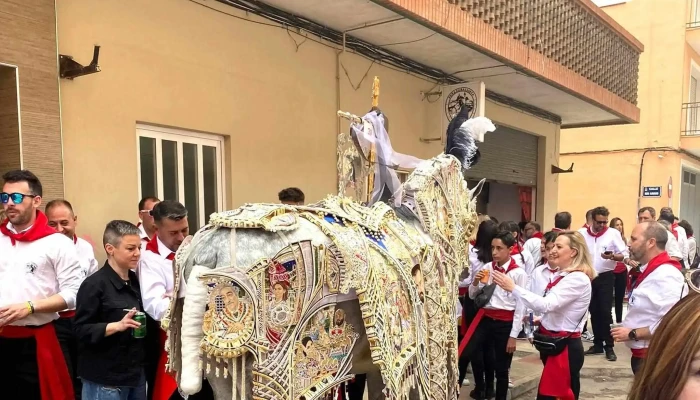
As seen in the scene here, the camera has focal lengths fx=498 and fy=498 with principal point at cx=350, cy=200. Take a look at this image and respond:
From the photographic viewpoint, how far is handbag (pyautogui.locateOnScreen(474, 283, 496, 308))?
4.19m

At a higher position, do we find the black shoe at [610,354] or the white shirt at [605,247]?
the white shirt at [605,247]

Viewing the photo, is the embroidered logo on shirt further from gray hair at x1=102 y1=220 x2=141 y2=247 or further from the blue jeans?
the blue jeans

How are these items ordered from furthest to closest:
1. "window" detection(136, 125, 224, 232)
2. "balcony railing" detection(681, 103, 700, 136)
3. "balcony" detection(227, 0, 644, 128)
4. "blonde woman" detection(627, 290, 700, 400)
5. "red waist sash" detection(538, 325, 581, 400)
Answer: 1. "balcony railing" detection(681, 103, 700, 136)
2. "balcony" detection(227, 0, 644, 128)
3. "window" detection(136, 125, 224, 232)
4. "red waist sash" detection(538, 325, 581, 400)
5. "blonde woman" detection(627, 290, 700, 400)

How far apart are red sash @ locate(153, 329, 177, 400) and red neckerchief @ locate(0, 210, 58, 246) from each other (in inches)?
35.0

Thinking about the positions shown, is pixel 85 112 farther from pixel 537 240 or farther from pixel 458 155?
pixel 537 240

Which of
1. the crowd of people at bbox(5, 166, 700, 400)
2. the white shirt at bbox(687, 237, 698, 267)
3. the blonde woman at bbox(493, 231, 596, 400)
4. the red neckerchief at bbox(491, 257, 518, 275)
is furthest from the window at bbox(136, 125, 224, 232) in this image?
the white shirt at bbox(687, 237, 698, 267)

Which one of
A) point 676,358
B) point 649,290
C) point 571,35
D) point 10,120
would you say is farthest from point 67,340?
point 571,35

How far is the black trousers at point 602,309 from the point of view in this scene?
6234 mm

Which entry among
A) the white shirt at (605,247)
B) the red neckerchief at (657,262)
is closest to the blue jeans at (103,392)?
the red neckerchief at (657,262)

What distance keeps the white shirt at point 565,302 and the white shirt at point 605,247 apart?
312 cm

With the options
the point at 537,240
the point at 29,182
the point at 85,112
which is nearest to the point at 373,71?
the point at 537,240

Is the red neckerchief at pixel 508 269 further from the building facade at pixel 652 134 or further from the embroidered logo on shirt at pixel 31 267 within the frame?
the building facade at pixel 652 134

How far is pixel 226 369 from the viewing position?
1.83m

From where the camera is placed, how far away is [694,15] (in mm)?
14633
